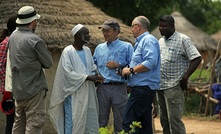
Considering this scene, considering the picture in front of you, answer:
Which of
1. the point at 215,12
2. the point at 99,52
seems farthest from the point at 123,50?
the point at 215,12

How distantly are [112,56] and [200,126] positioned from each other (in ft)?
17.4

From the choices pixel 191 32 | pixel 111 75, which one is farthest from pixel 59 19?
pixel 191 32

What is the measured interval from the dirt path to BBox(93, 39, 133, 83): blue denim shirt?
11.1 feet

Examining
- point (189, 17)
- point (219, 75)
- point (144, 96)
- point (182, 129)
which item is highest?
point (144, 96)

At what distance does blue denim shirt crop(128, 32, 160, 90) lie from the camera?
770 centimetres

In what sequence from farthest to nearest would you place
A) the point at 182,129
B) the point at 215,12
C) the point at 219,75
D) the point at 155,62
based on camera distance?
the point at 215,12
the point at 219,75
the point at 182,129
the point at 155,62

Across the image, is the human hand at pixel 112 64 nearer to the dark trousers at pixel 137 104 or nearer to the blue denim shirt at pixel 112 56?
the blue denim shirt at pixel 112 56

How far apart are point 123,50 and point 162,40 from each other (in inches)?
23.2

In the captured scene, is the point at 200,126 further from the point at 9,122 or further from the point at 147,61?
the point at 9,122

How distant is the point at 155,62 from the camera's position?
774cm

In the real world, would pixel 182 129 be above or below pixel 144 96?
below

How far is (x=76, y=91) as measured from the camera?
8.20 meters

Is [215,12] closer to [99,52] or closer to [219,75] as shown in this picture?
[219,75]

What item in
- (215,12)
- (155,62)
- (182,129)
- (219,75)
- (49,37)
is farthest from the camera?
(215,12)
